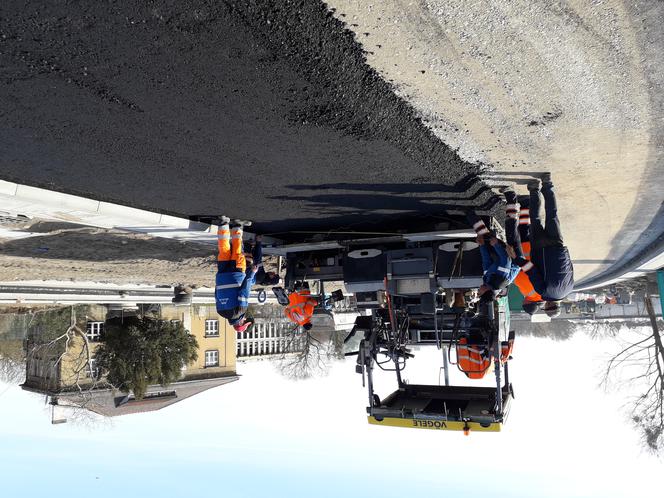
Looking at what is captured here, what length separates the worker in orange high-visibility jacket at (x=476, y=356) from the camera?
299 inches

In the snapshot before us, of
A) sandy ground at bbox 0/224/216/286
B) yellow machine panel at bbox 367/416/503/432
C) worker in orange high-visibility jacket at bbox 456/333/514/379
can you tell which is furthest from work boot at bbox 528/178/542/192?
sandy ground at bbox 0/224/216/286

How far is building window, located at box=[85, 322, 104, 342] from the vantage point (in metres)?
22.7

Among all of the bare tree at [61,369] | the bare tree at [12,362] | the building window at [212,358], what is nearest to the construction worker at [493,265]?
the bare tree at [61,369]

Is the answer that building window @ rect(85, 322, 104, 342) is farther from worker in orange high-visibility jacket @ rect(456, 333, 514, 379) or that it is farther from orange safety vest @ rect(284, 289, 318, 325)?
worker in orange high-visibility jacket @ rect(456, 333, 514, 379)

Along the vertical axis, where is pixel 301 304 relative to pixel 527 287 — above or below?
below

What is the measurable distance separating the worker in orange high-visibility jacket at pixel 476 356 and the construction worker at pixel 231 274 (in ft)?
11.2

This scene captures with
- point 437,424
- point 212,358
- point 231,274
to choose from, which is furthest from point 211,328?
point 437,424

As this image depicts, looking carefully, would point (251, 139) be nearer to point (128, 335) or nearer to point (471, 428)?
point (471, 428)

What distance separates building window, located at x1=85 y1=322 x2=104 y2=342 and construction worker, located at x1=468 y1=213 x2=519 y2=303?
1978 centimetres

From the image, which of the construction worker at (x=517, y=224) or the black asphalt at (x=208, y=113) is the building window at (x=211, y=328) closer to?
the black asphalt at (x=208, y=113)

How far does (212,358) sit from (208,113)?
30.9 metres

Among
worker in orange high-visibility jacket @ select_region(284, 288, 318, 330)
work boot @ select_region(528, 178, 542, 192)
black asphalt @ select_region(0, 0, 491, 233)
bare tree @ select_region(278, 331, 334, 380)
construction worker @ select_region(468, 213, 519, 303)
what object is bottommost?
bare tree @ select_region(278, 331, 334, 380)

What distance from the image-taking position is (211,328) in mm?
33625

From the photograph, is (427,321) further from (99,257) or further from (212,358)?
(212,358)
